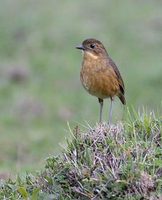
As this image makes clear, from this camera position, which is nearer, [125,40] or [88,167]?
[88,167]

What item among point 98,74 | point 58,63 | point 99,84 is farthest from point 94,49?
point 58,63

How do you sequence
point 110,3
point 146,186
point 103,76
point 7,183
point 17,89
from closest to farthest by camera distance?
point 146,186
point 7,183
point 103,76
point 17,89
point 110,3

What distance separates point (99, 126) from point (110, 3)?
47.8 ft

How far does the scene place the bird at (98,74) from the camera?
8.13m

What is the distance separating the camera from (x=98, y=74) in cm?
819

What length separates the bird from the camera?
26.7 ft

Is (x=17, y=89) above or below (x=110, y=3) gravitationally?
below

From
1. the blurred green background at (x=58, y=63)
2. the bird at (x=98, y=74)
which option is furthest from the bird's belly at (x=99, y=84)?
the blurred green background at (x=58, y=63)

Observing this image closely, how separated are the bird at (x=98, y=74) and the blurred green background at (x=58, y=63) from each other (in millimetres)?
2122

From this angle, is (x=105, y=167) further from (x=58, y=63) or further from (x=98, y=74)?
(x=58, y=63)

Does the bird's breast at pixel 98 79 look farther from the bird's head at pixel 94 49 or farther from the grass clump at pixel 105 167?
the grass clump at pixel 105 167

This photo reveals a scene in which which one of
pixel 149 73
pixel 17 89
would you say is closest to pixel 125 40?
pixel 149 73

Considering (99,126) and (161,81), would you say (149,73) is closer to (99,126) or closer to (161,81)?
(161,81)

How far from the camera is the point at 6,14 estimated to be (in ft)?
66.0
